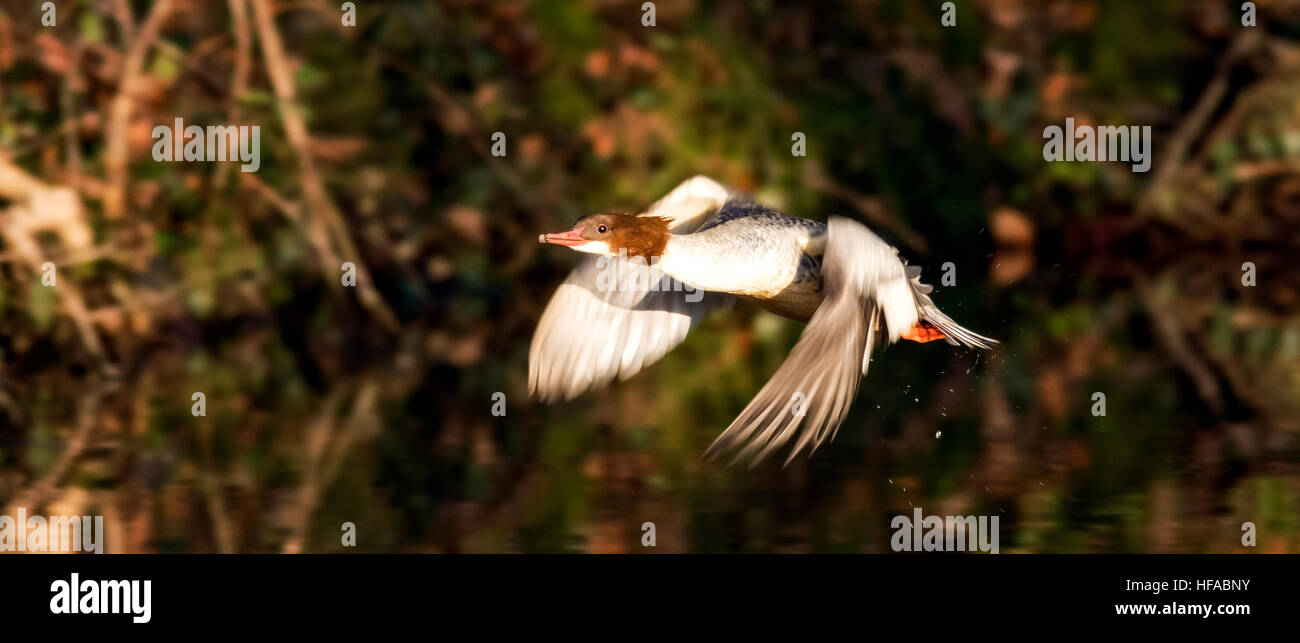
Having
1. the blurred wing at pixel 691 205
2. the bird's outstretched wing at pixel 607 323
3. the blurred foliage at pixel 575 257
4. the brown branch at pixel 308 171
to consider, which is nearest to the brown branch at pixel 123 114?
the blurred foliage at pixel 575 257

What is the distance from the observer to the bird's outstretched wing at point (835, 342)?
4.25 meters

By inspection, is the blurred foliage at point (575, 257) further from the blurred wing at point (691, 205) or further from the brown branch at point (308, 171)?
the blurred wing at point (691, 205)

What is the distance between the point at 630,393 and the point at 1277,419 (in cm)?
267

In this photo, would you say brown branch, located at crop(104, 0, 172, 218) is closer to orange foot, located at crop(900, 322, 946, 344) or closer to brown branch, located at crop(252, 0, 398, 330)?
brown branch, located at crop(252, 0, 398, 330)

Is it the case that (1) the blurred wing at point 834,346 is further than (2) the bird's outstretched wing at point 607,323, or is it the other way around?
(2) the bird's outstretched wing at point 607,323

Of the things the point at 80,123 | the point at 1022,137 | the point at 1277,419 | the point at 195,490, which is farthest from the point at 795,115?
the point at 195,490

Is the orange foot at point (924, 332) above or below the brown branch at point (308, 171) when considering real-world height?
below

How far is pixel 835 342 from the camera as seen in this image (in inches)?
176

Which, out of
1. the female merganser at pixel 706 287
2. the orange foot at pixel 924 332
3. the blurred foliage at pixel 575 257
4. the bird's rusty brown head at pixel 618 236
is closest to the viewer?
the female merganser at pixel 706 287

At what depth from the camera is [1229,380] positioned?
7.84 meters

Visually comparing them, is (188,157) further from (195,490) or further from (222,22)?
(195,490)

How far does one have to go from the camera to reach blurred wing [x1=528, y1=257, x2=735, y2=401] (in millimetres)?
5098

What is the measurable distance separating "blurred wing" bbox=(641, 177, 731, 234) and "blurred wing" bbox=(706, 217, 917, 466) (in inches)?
31.0

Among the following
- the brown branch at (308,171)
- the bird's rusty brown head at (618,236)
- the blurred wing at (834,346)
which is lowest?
the blurred wing at (834,346)
